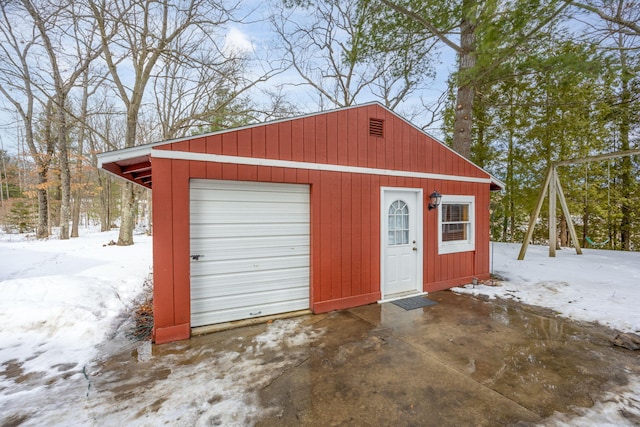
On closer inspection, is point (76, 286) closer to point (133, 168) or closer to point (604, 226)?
point (133, 168)

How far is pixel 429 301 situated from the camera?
453 centimetres

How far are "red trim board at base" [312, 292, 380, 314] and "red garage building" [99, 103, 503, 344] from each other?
2 cm

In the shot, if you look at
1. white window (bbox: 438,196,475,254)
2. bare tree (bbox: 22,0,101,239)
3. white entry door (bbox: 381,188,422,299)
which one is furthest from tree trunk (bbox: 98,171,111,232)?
white window (bbox: 438,196,475,254)

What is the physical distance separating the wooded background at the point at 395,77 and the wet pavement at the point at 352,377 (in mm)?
4554

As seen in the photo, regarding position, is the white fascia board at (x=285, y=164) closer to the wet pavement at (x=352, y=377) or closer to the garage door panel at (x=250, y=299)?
the garage door panel at (x=250, y=299)

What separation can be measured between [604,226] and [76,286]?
1695 cm

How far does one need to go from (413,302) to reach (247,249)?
9.39 ft

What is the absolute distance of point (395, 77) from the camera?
1055 centimetres

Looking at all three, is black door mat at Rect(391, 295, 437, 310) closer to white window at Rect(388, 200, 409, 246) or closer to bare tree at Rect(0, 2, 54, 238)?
white window at Rect(388, 200, 409, 246)

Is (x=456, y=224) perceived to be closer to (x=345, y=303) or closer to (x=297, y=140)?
(x=345, y=303)

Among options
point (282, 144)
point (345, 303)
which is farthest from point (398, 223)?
point (282, 144)

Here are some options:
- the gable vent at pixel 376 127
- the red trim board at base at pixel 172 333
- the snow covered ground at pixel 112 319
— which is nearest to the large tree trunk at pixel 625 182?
the snow covered ground at pixel 112 319

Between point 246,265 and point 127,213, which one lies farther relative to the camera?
point 127,213

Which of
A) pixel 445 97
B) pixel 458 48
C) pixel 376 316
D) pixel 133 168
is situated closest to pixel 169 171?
pixel 133 168
